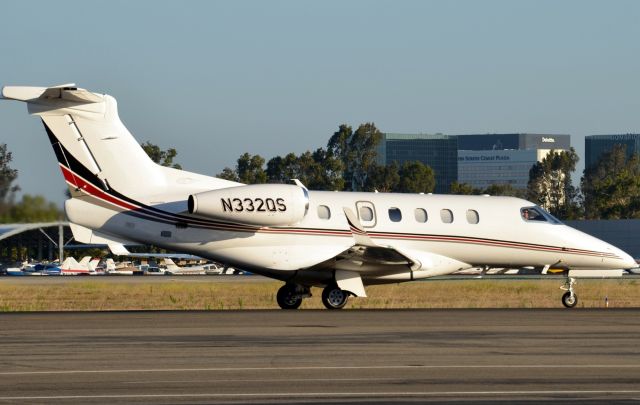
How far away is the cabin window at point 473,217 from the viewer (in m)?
31.0

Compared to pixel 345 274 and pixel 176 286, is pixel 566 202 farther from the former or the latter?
pixel 345 274

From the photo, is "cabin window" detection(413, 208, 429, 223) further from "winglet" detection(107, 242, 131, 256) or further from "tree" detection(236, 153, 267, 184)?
"tree" detection(236, 153, 267, 184)

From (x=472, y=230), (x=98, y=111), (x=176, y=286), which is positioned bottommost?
(x=176, y=286)

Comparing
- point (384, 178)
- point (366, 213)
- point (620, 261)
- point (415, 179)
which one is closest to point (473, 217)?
point (366, 213)

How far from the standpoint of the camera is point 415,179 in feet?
380

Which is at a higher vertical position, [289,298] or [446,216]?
[446,216]

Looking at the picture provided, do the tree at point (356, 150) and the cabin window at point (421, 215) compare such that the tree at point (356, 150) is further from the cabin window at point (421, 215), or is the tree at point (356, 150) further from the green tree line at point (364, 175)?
the cabin window at point (421, 215)

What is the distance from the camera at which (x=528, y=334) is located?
826 inches

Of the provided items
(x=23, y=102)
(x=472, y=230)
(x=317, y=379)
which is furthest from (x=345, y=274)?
(x=317, y=379)

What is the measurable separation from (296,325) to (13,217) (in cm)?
1447

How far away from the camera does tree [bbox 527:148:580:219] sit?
130m

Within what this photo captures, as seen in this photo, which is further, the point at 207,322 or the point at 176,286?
the point at 176,286

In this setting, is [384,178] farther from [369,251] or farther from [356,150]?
[369,251]

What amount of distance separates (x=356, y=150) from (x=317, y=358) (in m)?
103
